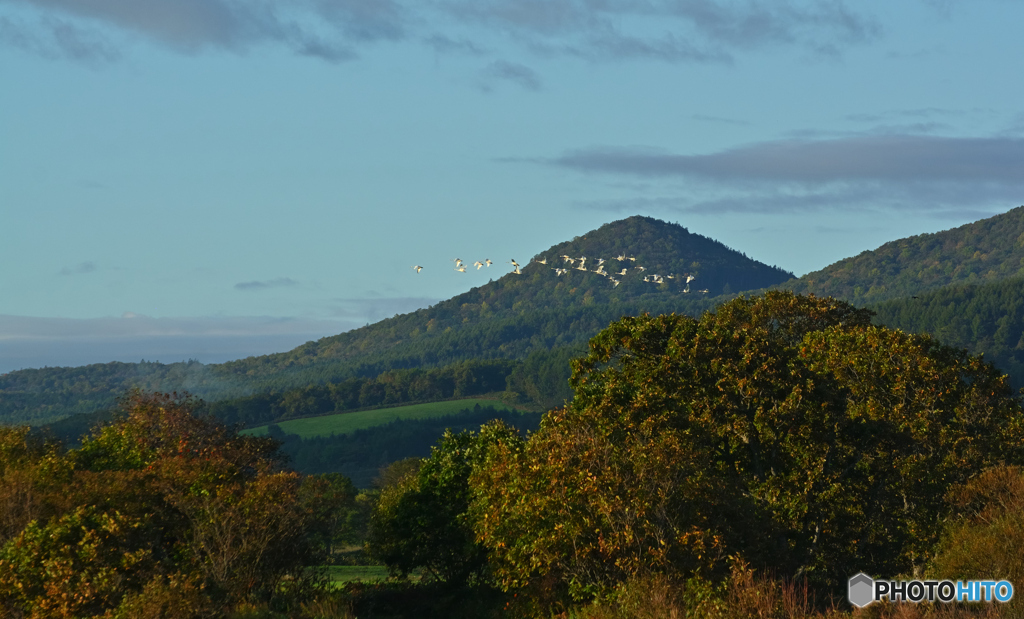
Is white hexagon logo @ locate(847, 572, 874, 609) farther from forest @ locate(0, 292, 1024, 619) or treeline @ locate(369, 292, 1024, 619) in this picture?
treeline @ locate(369, 292, 1024, 619)

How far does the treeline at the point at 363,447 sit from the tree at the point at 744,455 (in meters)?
136

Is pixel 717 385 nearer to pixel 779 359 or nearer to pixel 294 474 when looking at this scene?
pixel 779 359

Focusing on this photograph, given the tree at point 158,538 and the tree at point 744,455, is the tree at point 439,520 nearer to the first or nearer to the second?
the tree at point 744,455

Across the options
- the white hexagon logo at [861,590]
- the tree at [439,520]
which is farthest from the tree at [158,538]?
the white hexagon logo at [861,590]

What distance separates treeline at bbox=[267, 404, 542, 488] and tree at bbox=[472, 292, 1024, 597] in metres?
136

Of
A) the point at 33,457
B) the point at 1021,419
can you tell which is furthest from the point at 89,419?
the point at 1021,419

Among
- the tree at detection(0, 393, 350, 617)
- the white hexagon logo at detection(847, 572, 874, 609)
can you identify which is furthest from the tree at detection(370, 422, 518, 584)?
the white hexagon logo at detection(847, 572, 874, 609)

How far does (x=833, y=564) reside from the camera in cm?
3412

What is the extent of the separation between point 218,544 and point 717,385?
16.0 meters

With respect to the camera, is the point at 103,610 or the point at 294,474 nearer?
the point at 103,610

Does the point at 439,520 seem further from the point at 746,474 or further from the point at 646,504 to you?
the point at 646,504

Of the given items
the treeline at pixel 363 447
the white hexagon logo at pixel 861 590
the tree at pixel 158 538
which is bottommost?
the treeline at pixel 363 447

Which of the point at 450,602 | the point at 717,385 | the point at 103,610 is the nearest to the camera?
the point at 103,610

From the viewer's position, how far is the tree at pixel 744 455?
1080 inches
